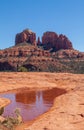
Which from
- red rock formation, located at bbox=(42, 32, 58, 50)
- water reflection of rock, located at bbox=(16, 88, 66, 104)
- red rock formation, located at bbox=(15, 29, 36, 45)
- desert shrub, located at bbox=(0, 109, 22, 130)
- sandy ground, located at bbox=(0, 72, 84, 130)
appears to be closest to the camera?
desert shrub, located at bbox=(0, 109, 22, 130)

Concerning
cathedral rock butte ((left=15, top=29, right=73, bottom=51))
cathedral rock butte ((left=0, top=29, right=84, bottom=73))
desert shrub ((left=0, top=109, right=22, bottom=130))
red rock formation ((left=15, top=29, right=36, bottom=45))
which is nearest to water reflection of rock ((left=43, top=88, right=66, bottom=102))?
desert shrub ((left=0, top=109, right=22, bottom=130))

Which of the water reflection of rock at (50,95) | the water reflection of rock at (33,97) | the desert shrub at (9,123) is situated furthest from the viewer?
the water reflection of rock at (50,95)

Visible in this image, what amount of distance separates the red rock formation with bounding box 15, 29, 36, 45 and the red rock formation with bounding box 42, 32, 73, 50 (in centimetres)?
670

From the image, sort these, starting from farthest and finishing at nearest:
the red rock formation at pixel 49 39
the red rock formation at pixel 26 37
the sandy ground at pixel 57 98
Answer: the red rock formation at pixel 26 37
the red rock formation at pixel 49 39
the sandy ground at pixel 57 98

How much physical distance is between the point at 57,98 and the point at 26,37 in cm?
13265

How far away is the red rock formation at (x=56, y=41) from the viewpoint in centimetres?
17262

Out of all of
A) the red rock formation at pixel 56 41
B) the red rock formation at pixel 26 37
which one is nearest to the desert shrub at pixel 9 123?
the red rock formation at pixel 56 41

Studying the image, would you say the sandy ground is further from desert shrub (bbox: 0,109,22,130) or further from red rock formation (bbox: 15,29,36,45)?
red rock formation (bbox: 15,29,36,45)

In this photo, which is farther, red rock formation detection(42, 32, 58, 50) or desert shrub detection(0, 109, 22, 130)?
red rock formation detection(42, 32, 58, 50)

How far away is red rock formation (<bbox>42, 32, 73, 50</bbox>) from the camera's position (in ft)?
566

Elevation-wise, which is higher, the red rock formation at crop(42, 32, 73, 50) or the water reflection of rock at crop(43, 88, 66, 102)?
the red rock formation at crop(42, 32, 73, 50)

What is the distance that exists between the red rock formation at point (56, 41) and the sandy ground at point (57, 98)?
3213 inches

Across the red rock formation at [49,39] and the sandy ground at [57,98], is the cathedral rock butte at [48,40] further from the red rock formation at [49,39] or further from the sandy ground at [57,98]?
the sandy ground at [57,98]

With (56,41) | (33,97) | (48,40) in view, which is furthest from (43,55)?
(33,97)
